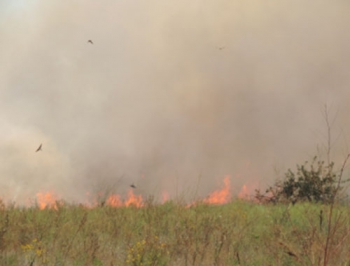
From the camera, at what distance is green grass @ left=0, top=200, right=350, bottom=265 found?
4.79 meters

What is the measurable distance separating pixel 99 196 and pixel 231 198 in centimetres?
523

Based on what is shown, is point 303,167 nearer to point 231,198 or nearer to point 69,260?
point 231,198

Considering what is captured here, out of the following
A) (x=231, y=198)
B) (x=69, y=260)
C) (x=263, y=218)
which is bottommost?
(x=69, y=260)

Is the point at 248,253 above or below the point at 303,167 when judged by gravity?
below

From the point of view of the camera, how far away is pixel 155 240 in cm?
551

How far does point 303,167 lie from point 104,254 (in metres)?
11.6

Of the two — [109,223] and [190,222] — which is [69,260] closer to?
[109,223]

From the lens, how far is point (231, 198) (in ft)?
43.9

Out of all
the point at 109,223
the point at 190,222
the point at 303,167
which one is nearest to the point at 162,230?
the point at 190,222

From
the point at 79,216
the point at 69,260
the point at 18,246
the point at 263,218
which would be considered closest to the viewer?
the point at 69,260

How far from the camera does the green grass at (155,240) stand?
4789mm

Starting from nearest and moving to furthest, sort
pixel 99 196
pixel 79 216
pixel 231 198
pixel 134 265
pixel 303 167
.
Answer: pixel 134 265
pixel 79 216
pixel 99 196
pixel 231 198
pixel 303 167

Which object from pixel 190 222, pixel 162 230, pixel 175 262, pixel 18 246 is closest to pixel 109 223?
pixel 162 230

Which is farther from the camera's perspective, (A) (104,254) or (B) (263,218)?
(B) (263,218)
